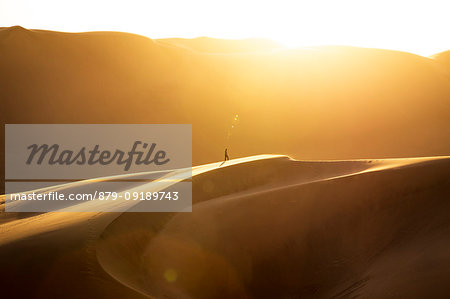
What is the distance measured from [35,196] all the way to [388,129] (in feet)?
72.3

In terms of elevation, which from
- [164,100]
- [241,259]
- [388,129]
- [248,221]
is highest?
[164,100]

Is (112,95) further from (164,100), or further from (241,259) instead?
(241,259)

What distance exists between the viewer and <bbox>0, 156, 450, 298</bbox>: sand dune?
438 cm

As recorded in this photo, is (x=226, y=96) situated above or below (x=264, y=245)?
above

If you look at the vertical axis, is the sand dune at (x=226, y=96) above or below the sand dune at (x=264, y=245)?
above

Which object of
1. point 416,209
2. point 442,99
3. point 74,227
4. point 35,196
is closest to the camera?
point 74,227

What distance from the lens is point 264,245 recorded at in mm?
6055

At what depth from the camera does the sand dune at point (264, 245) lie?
14.4 feet

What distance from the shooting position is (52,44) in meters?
26.1

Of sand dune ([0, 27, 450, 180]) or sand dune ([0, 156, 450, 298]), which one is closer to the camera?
sand dune ([0, 156, 450, 298])

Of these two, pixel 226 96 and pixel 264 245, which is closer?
pixel 264 245

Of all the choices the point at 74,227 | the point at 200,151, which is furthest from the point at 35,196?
the point at 200,151

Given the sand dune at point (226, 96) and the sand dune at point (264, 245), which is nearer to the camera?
the sand dune at point (264, 245)

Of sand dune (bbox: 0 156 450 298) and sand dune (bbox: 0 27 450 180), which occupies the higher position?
sand dune (bbox: 0 27 450 180)
